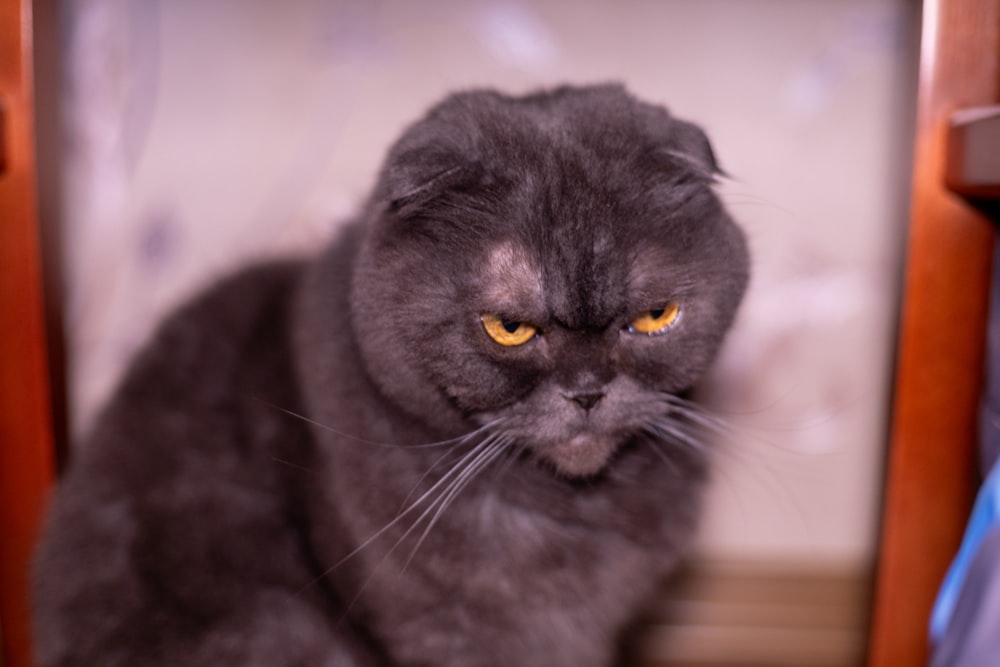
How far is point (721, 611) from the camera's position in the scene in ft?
4.76

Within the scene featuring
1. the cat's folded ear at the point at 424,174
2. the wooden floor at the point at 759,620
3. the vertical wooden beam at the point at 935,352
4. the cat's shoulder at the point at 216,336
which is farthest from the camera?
the wooden floor at the point at 759,620

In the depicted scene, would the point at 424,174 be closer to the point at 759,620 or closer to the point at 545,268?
the point at 545,268

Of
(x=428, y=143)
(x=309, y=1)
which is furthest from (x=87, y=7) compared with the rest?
(x=428, y=143)

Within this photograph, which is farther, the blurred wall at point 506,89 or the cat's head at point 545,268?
the blurred wall at point 506,89

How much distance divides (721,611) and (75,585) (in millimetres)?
1059

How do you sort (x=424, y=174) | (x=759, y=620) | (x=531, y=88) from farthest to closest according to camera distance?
1. (x=759, y=620)
2. (x=531, y=88)
3. (x=424, y=174)

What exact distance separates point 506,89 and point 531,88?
0.15 ft

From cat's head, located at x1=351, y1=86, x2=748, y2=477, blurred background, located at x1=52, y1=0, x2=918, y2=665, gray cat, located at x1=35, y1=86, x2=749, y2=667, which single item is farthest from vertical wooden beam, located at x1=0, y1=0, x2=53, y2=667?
cat's head, located at x1=351, y1=86, x2=748, y2=477

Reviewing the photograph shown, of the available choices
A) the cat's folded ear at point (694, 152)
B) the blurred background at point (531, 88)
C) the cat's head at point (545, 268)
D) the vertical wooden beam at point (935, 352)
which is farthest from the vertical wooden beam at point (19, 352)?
the vertical wooden beam at point (935, 352)

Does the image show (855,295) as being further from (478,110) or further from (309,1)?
(309,1)

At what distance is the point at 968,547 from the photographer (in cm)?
83

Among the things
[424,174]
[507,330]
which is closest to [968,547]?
[507,330]

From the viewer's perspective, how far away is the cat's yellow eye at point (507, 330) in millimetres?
724

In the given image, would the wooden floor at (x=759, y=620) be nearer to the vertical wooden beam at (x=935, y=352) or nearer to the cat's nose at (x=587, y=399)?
the vertical wooden beam at (x=935, y=352)
